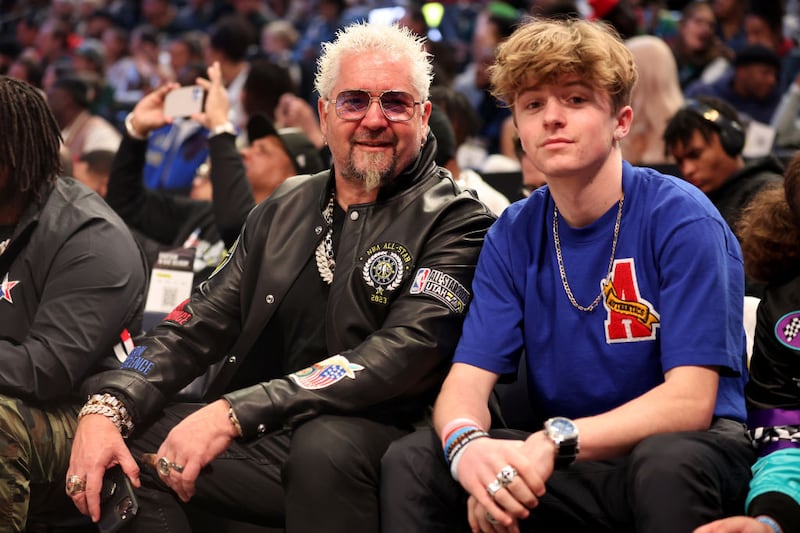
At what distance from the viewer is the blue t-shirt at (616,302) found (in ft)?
8.13

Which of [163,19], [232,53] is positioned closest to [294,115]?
[232,53]

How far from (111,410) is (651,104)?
12.9 feet

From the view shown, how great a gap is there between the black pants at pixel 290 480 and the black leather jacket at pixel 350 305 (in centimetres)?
8

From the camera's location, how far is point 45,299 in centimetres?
327

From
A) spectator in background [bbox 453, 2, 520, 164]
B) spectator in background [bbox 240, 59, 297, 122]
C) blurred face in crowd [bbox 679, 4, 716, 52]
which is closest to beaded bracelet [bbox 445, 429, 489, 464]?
spectator in background [bbox 240, 59, 297, 122]

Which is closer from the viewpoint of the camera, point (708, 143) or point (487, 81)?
point (708, 143)

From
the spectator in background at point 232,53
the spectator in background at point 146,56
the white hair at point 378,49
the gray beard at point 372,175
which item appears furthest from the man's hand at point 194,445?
the spectator in background at point 146,56

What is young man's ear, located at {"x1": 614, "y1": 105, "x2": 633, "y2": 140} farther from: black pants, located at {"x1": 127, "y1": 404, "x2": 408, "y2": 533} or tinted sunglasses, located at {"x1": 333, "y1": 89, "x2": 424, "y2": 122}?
black pants, located at {"x1": 127, "y1": 404, "x2": 408, "y2": 533}

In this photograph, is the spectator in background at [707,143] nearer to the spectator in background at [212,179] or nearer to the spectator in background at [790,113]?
the spectator in background at [212,179]

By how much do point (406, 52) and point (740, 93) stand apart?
525 centimetres

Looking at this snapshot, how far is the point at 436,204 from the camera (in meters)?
3.12

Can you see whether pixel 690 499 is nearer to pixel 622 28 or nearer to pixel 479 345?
pixel 479 345

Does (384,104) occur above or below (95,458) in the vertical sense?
above

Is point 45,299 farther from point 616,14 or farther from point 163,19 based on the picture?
point 163,19
